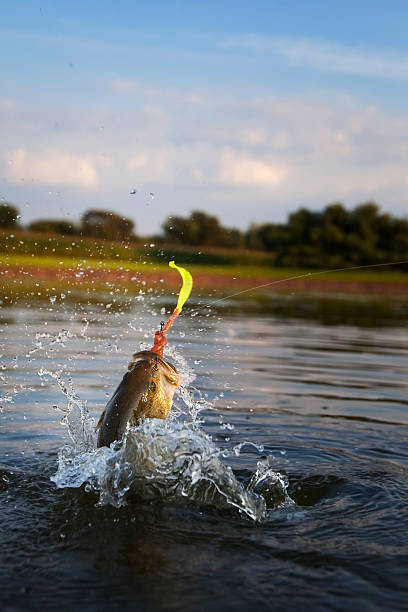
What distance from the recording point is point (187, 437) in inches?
196

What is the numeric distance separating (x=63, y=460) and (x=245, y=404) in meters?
3.59

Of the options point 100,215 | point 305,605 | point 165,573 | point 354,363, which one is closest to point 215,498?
point 165,573

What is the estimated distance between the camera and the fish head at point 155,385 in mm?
4402

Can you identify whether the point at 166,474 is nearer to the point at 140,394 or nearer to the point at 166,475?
the point at 166,475

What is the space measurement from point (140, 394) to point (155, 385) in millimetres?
114

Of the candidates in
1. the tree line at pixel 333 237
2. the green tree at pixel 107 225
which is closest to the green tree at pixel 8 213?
the green tree at pixel 107 225

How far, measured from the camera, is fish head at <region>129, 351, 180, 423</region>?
4.40 m

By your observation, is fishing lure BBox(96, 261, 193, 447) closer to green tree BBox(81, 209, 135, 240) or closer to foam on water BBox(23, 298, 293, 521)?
foam on water BBox(23, 298, 293, 521)

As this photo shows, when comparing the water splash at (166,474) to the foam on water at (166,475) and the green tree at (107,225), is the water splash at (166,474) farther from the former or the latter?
the green tree at (107,225)

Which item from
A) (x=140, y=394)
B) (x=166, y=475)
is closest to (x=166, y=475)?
(x=166, y=475)

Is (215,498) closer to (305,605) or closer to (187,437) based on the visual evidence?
(187,437)

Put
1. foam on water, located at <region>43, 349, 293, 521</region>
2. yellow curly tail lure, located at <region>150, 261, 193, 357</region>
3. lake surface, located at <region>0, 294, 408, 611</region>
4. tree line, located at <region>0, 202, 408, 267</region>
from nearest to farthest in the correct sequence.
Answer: lake surface, located at <region>0, 294, 408, 611</region> < yellow curly tail lure, located at <region>150, 261, 193, 357</region> < foam on water, located at <region>43, 349, 293, 521</region> < tree line, located at <region>0, 202, 408, 267</region>

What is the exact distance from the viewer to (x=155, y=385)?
441 cm

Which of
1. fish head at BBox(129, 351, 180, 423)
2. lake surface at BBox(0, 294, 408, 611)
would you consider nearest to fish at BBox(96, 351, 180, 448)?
fish head at BBox(129, 351, 180, 423)
